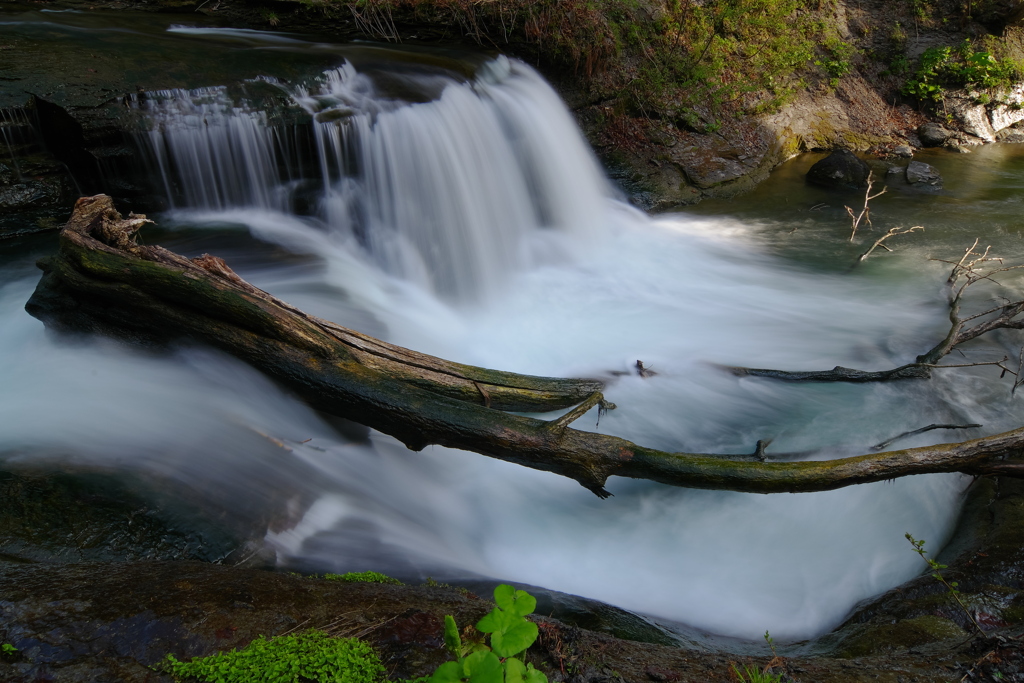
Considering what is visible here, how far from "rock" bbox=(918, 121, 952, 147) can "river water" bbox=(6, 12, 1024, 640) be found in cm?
85

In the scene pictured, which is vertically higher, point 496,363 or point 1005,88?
point 1005,88

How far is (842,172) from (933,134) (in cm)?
283

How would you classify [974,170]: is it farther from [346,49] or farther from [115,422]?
[115,422]

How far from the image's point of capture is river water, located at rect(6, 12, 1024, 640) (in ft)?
11.0

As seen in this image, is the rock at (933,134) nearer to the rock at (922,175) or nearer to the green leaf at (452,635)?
the rock at (922,175)

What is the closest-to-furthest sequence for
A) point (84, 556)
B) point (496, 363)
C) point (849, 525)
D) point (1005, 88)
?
point (84, 556) < point (849, 525) < point (496, 363) < point (1005, 88)

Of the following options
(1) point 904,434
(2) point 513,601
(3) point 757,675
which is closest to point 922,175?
(1) point 904,434

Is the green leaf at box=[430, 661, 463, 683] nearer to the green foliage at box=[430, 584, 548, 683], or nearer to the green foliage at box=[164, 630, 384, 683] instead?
the green foliage at box=[430, 584, 548, 683]

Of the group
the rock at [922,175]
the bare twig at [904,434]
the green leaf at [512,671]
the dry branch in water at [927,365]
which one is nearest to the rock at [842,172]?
the rock at [922,175]

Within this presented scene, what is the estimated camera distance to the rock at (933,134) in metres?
10.2

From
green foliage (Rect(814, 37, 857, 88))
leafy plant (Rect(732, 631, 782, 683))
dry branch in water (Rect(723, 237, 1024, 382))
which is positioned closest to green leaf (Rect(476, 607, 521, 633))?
leafy plant (Rect(732, 631, 782, 683))

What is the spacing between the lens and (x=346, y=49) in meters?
6.96

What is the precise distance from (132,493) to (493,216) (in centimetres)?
460

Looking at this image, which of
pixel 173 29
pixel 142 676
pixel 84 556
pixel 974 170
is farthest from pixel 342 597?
pixel 974 170
